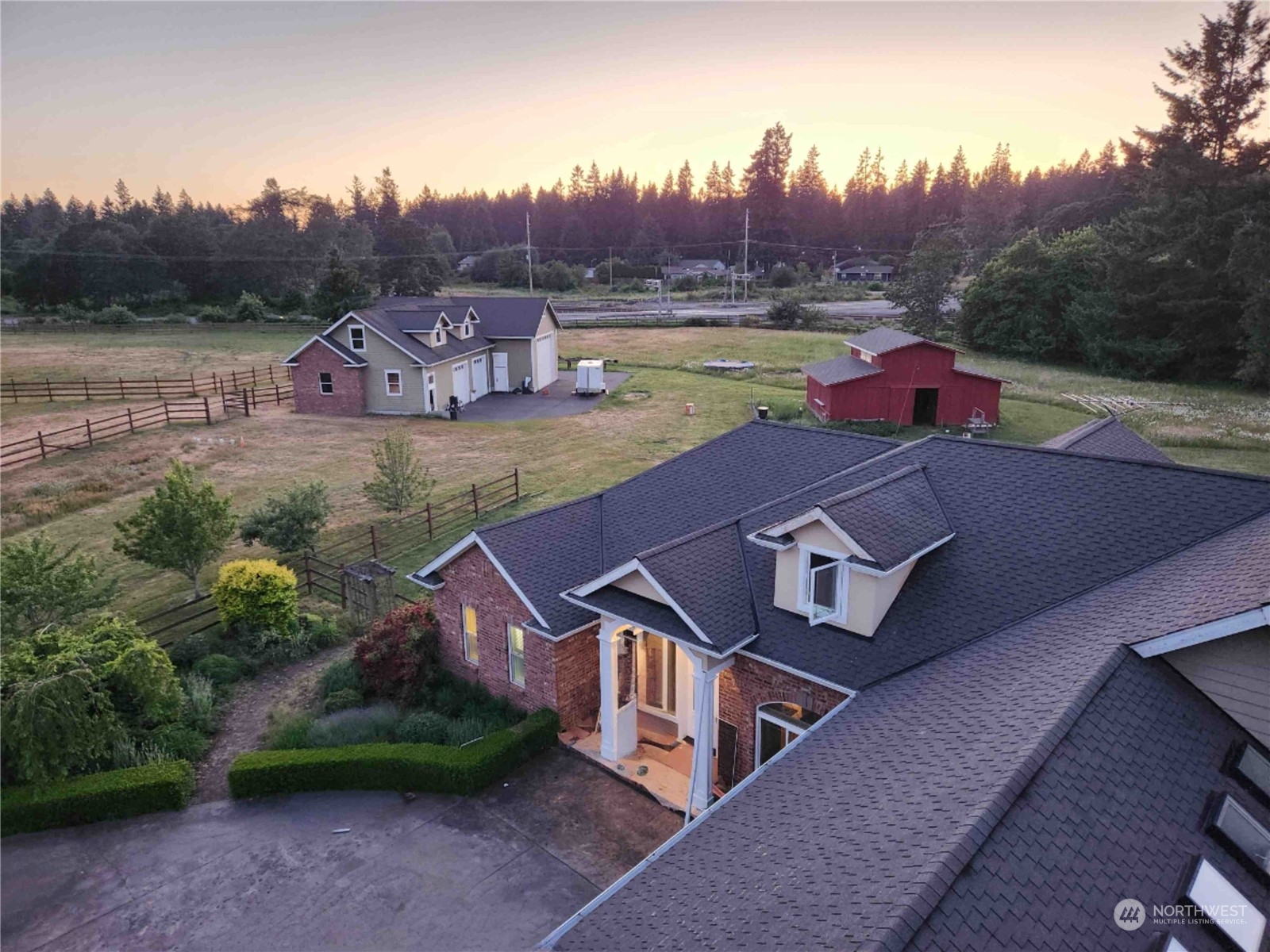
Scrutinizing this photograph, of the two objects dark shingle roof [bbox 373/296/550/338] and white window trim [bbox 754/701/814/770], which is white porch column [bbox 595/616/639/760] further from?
dark shingle roof [bbox 373/296/550/338]

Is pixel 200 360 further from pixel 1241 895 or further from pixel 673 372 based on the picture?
pixel 1241 895

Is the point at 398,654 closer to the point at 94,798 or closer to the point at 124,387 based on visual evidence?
the point at 94,798

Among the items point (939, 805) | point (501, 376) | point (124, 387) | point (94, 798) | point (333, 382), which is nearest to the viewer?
point (939, 805)

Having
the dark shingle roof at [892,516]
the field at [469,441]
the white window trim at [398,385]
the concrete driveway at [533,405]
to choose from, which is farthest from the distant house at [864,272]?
the dark shingle roof at [892,516]

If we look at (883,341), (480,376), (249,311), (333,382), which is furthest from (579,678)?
(249,311)

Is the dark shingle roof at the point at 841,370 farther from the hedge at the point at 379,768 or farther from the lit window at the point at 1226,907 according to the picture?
the lit window at the point at 1226,907

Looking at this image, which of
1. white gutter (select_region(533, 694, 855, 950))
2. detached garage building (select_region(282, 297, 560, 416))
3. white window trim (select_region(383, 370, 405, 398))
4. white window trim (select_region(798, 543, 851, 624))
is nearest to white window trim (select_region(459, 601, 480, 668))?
white window trim (select_region(798, 543, 851, 624))
